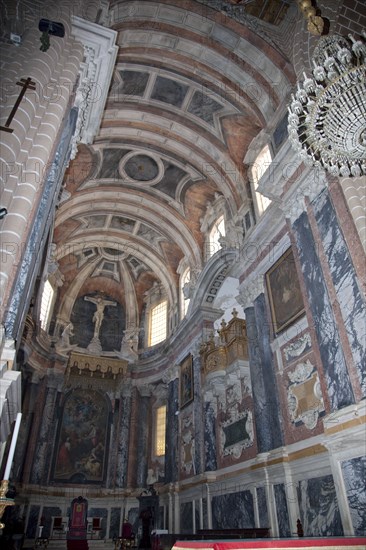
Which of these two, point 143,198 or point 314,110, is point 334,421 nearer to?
point 314,110

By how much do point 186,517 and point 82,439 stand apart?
6.33 metres

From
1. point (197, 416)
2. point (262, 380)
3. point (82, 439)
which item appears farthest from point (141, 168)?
point (82, 439)

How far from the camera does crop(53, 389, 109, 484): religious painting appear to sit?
15.6 metres

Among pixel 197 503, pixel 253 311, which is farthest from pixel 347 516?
pixel 197 503

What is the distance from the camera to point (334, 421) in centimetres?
595

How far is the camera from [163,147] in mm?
14352

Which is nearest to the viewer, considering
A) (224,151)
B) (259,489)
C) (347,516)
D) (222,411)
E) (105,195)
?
(347,516)

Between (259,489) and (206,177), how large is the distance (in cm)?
1031

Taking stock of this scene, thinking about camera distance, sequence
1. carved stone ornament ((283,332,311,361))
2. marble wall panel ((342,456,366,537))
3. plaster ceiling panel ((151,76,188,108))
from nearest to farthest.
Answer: marble wall panel ((342,456,366,537)) → carved stone ornament ((283,332,311,361)) → plaster ceiling panel ((151,76,188,108))

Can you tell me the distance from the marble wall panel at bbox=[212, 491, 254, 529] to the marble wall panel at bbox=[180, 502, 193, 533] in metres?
1.56

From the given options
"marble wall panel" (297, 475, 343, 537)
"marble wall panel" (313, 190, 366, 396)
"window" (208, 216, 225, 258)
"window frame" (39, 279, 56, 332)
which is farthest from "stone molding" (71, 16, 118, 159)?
"window frame" (39, 279, 56, 332)

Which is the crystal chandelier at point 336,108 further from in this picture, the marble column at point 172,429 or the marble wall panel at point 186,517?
the marble column at point 172,429

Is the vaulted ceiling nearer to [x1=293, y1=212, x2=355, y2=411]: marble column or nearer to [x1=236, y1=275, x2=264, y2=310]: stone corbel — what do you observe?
[x1=236, y1=275, x2=264, y2=310]: stone corbel

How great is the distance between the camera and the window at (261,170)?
38.7 feet
